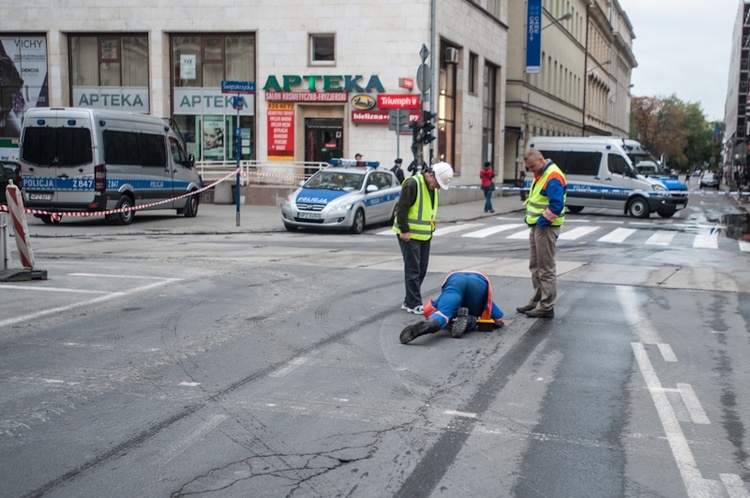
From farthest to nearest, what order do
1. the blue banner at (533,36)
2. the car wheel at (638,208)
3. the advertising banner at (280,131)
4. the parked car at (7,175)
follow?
the blue banner at (533,36)
the advertising banner at (280,131)
the car wheel at (638,208)
the parked car at (7,175)

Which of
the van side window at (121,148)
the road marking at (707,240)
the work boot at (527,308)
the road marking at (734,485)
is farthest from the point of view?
the van side window at (121,148)

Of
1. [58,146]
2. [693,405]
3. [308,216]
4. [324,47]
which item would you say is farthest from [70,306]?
[324,47]

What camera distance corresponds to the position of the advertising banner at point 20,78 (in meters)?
35.0

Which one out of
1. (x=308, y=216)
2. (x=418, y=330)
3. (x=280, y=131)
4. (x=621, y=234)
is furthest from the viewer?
(x=280, y=131)

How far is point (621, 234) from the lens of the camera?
21453 millimetres

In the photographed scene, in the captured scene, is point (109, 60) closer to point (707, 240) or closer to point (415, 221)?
point (707, 240)

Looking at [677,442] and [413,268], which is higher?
[413,268]

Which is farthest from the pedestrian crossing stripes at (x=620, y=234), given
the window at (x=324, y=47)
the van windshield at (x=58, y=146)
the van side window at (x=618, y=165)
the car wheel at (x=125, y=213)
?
the window at (x=324, y=47)

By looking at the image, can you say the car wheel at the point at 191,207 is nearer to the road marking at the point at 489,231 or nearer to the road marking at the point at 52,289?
the road marking at the point at 489,231

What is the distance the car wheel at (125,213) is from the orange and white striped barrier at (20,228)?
9.44m

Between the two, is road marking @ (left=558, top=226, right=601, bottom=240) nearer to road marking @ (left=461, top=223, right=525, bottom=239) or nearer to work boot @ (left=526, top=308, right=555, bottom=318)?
road marking @ (left=461, top=223, right=525, bottom=239)

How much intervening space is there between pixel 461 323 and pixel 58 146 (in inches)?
573

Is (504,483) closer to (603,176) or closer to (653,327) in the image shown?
(653,327)

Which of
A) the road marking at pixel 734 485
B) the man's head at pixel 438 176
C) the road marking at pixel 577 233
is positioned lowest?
the road marking at pixel 734 485
